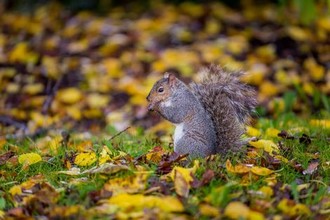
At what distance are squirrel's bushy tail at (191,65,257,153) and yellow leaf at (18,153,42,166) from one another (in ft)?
3.07

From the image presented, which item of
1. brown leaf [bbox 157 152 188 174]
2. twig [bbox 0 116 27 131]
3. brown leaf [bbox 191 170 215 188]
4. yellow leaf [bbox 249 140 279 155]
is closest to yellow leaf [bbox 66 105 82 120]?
twig [bbox 0 116 27 131]

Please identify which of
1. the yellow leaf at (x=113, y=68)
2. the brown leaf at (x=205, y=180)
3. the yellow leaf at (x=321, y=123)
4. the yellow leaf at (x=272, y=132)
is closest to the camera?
the brown leaf at (x=205, y=180)

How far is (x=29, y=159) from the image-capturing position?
386 centimetres

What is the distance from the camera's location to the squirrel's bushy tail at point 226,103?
3795 millimetres

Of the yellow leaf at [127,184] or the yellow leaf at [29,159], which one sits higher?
the yellow leaf at [127,184]

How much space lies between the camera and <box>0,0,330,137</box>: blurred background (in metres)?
6.58

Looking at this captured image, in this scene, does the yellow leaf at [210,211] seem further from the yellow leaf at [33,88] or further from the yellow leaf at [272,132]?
the yellow leaf at [33,88]

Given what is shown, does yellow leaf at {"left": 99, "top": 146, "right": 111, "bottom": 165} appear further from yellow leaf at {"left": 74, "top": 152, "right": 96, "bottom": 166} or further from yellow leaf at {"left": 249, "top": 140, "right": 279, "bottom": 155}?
yellow leaf at {"left": 249, "top": 140, "right": 279, "bottom": 155}

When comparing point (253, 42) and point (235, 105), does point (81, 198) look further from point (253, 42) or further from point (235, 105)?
point (253, 42)

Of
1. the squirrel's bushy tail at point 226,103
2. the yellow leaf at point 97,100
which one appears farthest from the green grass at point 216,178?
the yellow leaf at point 97,100

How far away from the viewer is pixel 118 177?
11.3ft

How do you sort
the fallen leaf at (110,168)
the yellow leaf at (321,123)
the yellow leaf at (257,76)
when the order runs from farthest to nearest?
1. the yellow leaf at (257,76)
2. the yellow leaf at (321,123)
3. the fallen leaf at (110,168)

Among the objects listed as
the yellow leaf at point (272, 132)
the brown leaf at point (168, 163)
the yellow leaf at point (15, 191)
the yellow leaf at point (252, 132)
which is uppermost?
the brown leaf at point (168, 163)

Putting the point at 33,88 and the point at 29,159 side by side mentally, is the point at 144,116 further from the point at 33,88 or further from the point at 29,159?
the point at 29,159
